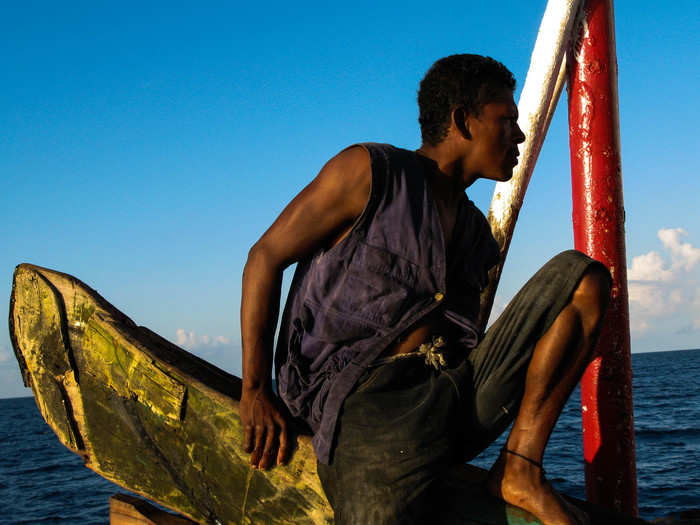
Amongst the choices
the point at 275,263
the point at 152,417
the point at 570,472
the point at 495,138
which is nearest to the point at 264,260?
the point at 275,263

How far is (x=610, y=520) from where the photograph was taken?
198cm

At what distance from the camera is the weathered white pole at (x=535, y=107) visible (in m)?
3.71

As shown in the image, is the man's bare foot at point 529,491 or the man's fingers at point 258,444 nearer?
the man's bare foot at point 529,491

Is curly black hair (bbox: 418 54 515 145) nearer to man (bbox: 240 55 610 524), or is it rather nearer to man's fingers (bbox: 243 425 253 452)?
man (bbox: 240 55 610 524)

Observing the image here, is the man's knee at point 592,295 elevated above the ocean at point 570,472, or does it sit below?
above

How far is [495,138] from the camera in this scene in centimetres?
223

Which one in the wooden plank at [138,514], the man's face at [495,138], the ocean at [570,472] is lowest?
the ocean at [570,472]

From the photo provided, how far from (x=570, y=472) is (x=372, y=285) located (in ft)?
48.2

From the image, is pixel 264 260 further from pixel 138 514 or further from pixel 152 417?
pixel 138 514

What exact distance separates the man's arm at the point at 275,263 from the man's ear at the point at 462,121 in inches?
16.0

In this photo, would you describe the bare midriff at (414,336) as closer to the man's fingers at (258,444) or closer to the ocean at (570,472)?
the man's fingers at (258,444)

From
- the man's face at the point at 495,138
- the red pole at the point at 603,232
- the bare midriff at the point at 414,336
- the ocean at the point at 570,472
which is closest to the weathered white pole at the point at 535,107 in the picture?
the red pole at the point at 603,232

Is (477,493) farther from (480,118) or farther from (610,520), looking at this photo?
(480,118)

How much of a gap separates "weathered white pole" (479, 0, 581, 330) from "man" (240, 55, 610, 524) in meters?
1.50
